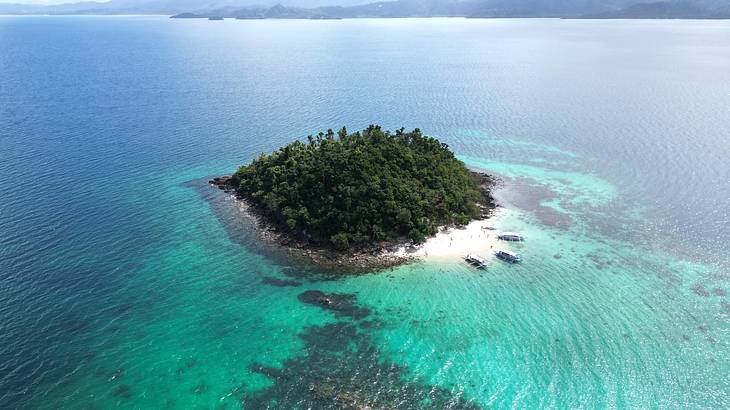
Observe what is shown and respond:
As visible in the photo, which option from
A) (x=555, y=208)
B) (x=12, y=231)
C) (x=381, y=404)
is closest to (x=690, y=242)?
(x=555, y=208)

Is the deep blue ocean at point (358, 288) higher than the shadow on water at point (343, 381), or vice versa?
the deep blue ocean at point (358, 288)

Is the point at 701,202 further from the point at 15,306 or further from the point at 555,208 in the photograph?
the point at 15,306

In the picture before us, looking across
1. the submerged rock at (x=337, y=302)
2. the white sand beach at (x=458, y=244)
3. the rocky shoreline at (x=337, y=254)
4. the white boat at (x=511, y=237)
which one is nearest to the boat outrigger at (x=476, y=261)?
the white sand beach at (x=458, y=244)

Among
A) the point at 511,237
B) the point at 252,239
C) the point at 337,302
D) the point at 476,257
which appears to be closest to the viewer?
the point at 337,302

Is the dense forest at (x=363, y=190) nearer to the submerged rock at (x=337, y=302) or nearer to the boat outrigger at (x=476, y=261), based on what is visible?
the boat outrigger at (x=476, y=261)

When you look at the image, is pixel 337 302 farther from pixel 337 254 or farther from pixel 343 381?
pixel 343 381

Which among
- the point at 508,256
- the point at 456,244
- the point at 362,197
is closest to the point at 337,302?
the point at 362,197
